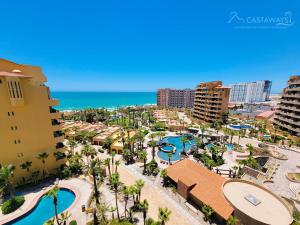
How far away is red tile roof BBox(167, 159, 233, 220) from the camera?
74.6 feet

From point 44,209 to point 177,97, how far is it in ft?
486

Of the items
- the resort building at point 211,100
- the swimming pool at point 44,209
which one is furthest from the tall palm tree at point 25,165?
the resort building at point 211,100

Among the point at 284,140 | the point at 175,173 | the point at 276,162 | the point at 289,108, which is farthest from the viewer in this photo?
the point at 289,108

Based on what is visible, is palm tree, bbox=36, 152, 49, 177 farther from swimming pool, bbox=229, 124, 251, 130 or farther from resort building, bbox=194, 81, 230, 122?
swimming pool, bbox=229, 124, 251, 130

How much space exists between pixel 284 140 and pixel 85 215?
70588 mm

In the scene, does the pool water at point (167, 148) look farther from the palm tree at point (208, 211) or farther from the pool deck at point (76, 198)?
the palm tree at point (208, 211)

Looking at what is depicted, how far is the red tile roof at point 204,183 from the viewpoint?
22.7 meters

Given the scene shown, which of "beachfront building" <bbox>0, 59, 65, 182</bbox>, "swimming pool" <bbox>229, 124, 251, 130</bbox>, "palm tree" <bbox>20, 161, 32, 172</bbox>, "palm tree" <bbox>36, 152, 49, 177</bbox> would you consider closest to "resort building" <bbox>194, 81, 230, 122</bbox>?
"swimming pool" <bbox>229, 124, 251, 130</bbox>

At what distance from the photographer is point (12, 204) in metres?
24.1

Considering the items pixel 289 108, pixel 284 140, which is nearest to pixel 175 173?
pixel 284 140

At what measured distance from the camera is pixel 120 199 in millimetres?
27516

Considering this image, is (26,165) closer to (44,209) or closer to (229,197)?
(44,209)

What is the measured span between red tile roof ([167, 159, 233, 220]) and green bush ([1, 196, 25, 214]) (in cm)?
2755

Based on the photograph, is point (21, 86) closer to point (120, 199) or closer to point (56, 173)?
point (56, 173)
